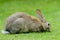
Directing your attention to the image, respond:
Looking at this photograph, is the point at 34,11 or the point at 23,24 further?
the point at 34,11

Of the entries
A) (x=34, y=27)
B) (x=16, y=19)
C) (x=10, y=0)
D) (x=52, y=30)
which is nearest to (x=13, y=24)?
(x=16, y=19)

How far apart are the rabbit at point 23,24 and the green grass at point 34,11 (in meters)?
0.25

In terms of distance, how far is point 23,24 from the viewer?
869cm

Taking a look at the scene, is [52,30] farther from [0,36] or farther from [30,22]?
[0,36]

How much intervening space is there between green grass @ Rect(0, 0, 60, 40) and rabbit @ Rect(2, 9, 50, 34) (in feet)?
0.83

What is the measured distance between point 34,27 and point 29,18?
36 cm

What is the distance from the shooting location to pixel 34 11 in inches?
578

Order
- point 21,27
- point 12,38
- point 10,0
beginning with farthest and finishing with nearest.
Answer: point 10,0
point 21,27
point 12,38

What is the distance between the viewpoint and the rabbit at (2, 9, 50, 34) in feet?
28.2

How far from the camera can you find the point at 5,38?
8.11 m

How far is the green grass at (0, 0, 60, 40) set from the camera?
26.9 feet

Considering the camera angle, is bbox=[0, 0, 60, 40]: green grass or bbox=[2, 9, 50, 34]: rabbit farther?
bbox=[2, 9, 50, 34]: rabbit

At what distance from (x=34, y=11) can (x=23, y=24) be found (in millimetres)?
6032

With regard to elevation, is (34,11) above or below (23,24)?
above
